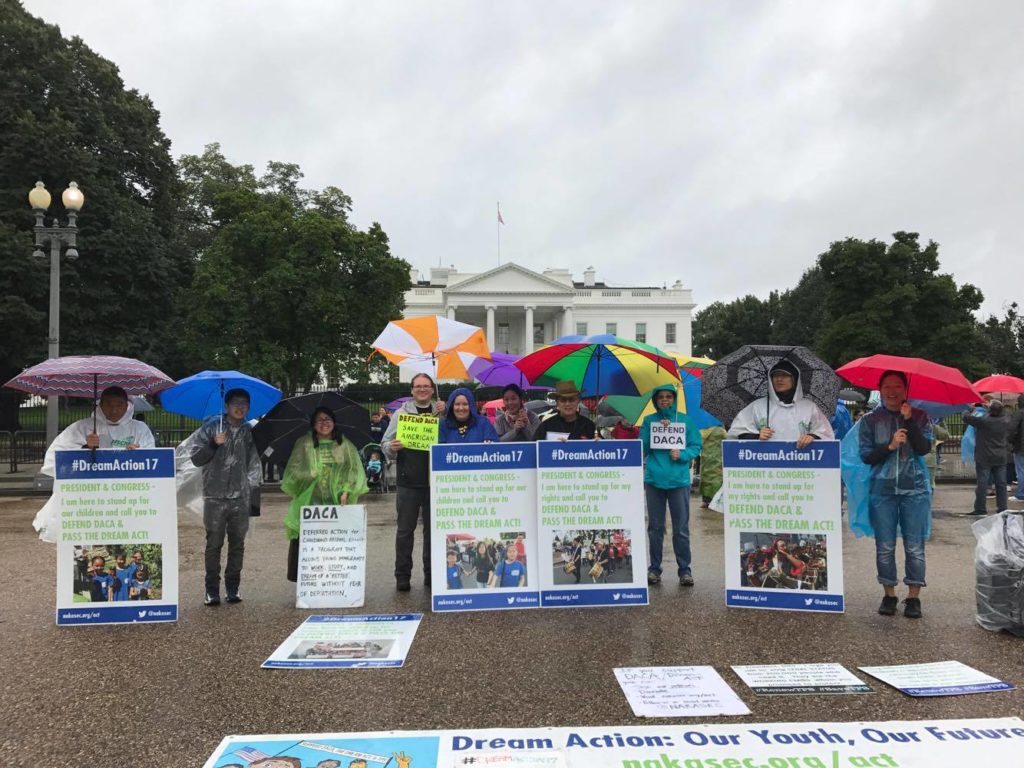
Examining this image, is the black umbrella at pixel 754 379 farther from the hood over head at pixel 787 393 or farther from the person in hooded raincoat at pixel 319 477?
the person in hooded raincoat at pixel 319 477

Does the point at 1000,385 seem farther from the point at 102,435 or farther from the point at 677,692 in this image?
the point at 102,435

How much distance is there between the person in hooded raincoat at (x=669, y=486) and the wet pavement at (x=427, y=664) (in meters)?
0.25

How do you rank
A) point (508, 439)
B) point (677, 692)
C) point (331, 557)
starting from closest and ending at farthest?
point (677, 692) → point (331, 557) → point (508, 439)

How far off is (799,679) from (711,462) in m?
7.15

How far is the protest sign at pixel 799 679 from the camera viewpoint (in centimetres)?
374

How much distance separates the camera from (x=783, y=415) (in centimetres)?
554

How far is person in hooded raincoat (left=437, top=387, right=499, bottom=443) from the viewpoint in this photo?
584cm

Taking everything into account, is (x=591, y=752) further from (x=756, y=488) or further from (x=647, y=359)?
(x=647, y=359)

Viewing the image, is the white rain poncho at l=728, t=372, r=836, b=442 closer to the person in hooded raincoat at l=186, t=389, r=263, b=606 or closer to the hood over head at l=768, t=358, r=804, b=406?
the hood over head at l=768, t=358, r=804, b=406

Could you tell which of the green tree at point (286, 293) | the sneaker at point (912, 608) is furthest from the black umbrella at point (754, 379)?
the green tree at point (286, 293)

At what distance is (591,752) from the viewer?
3.06 meters

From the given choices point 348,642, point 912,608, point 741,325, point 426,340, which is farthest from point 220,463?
point 741,325

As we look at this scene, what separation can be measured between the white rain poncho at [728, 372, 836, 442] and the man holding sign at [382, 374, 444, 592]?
259 cm

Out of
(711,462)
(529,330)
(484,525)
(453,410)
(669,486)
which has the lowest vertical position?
(484,525)
